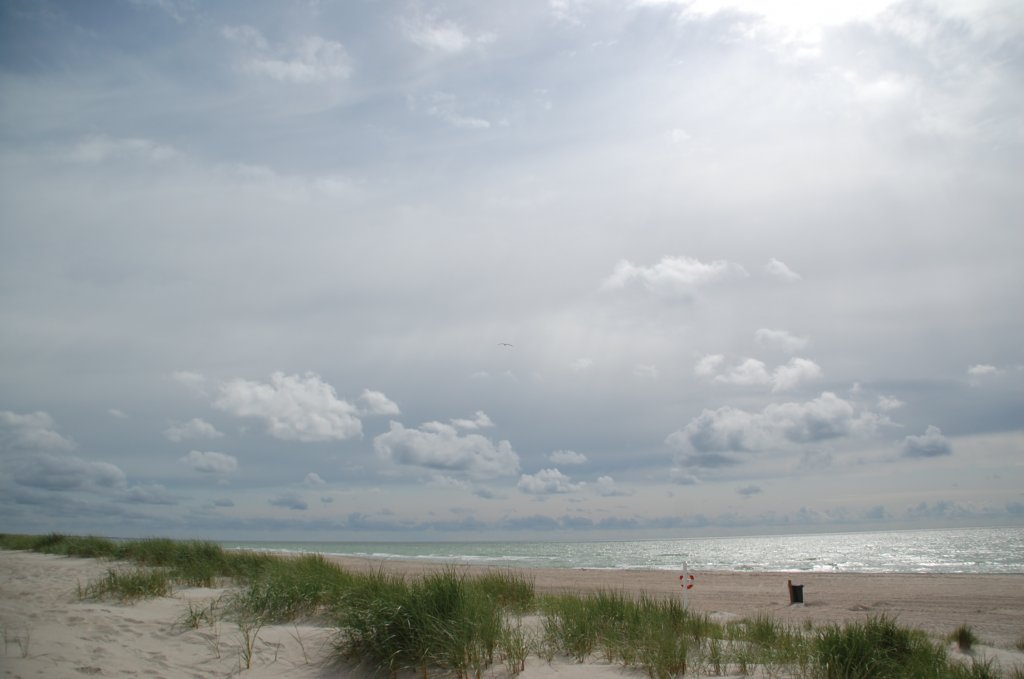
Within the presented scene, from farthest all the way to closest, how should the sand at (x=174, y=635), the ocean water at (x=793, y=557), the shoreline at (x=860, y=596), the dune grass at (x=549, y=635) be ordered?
the ocean water at (x=793, y=557) → the shoreline at (x=860, y=596) → the sand at (x=174, y=635) → the dune grass at (x=549, y=635)

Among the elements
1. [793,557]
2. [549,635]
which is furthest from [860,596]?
[793,557]

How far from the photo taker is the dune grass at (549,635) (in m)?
7.43

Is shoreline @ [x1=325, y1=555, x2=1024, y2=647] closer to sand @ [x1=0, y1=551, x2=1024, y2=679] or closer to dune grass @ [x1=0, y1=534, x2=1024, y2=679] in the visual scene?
sand @ [x1=0, y1=551, x2=1024, y2=679]

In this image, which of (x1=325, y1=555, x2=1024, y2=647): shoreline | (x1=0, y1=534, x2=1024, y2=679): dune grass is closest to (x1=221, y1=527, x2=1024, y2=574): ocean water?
(x1=325, y1=555, x2=1024, y2=647): shoreline

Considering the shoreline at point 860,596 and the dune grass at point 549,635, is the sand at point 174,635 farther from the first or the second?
the dune grass at point 549,635

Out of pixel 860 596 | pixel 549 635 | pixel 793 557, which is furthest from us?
pixel 793 557

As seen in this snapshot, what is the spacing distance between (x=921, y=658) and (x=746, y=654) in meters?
2.01

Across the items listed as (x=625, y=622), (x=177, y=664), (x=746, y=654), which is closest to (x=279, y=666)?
(x=177, y=664)

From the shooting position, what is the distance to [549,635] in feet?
29.0

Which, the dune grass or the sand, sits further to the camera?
the sand

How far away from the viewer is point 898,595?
22406mm

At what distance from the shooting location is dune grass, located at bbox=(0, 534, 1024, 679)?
24.4ft

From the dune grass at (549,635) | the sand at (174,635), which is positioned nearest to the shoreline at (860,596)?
the sand at (174,635)

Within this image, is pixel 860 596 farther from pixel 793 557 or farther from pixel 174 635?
pixel 793 557
